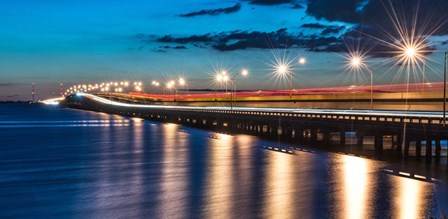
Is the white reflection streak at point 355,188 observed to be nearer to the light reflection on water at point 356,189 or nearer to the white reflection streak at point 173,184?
the light reflection on water at point 356,189

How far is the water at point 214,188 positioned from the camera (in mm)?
25406

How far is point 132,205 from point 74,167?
20.1 meters

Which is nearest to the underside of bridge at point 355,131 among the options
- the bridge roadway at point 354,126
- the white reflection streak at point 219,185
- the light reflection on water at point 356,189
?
the bridge roadway at point 354,126

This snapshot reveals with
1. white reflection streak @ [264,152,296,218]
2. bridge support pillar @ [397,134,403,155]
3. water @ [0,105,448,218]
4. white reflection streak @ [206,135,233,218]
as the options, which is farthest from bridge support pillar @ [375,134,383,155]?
white reflection streak @ [206,135,233,218]

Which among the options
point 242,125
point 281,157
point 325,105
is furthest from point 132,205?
point 325,105

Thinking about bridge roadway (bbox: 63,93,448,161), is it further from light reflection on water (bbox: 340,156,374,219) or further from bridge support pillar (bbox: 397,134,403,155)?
light reflection on water (bbox: 340,156,374,219)

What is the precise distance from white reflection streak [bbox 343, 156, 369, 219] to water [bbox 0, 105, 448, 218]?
0.17 feet

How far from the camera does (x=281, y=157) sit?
166 feet

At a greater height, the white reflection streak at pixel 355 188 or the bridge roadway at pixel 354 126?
the bridge roadway at pixel 354 126

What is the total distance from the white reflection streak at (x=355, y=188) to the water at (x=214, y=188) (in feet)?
0.17

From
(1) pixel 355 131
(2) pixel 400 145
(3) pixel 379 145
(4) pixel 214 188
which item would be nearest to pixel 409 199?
(4) pixel 214 188

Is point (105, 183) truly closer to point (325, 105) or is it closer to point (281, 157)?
point (281, 157)

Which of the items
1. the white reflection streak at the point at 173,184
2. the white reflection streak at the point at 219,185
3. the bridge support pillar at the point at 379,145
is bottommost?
the white reflection streak at the point at 173,184

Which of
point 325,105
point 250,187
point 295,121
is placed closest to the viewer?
point 250,187
